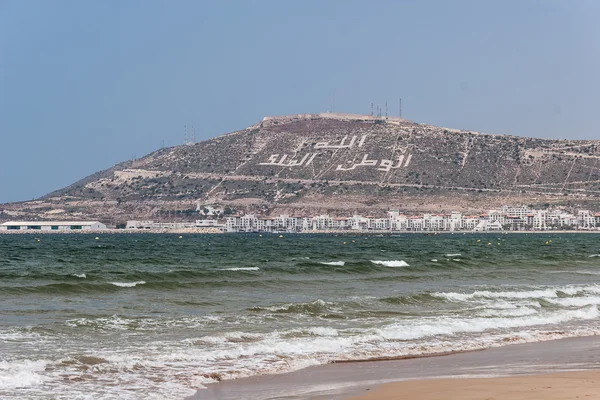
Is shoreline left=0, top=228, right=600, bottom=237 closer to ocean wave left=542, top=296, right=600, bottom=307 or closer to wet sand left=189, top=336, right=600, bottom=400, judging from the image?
ocean wave left=542, top=296, right=600, bottom=307

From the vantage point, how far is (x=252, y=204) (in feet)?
652

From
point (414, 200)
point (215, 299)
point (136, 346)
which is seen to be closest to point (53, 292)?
point (215, 299)

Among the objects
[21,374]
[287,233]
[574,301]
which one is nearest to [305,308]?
[574,301]

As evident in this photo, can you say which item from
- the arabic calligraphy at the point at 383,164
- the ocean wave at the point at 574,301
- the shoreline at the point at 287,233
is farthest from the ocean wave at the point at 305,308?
the arabic calligraphy at the point at 383,164

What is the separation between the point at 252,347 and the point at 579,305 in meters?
13.6

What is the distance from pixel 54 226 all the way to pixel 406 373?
187m

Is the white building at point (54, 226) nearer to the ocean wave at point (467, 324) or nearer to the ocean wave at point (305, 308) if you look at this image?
the ocean wave at point (305, 308)

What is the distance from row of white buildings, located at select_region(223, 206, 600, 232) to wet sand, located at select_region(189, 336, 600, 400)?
16160 centimetres

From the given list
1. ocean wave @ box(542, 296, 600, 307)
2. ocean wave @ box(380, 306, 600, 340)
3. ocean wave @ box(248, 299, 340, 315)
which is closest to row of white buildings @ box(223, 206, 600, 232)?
ocean wave @ box(542, 296, 600, 307)

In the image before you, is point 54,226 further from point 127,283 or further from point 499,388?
point 499,388

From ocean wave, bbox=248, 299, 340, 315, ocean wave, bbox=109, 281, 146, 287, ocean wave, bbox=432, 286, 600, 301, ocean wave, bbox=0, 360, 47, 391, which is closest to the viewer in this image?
ocean wave, bbox=0, 360, 47, 391

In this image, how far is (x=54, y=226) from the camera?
194 m

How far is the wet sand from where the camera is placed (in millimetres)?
12930

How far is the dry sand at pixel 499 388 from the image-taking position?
12047 mm
